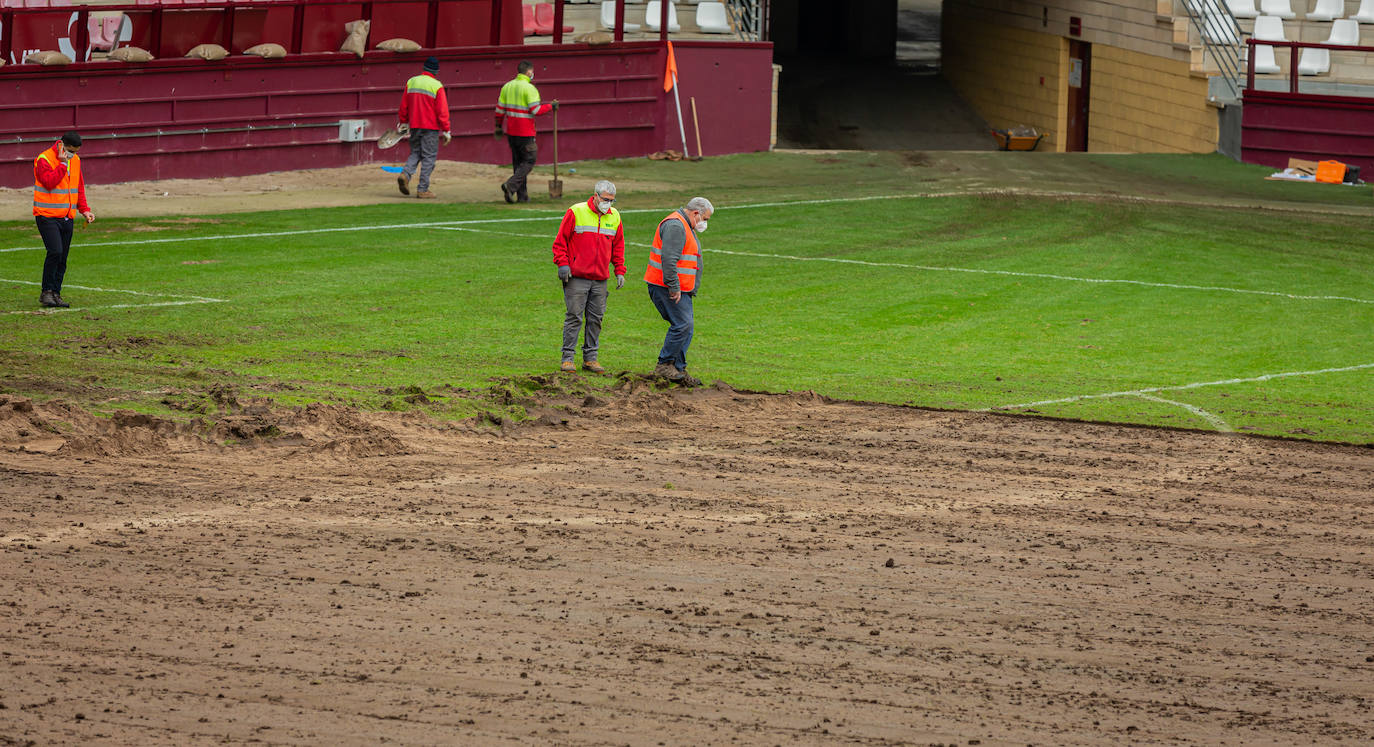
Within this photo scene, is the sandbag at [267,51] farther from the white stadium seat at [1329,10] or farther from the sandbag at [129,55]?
the white stadium seat at [1329,10]

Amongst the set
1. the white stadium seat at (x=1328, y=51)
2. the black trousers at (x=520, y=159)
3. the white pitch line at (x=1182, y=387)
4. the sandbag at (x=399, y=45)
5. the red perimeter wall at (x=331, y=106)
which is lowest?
the white pitch line at (x=1182, y=387)

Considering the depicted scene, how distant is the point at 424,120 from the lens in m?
27.8

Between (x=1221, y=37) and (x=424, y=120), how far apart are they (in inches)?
834

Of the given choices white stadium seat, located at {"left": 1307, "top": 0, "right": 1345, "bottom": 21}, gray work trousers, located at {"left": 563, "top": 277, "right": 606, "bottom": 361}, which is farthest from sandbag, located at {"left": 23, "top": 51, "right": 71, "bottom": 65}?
white stadium seat, located at {"left": 1307, "top": 0, "right": 1345, "bottom": 21}

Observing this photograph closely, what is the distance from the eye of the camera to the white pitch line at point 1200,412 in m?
14.4

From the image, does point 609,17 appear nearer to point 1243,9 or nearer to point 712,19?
point 712,19

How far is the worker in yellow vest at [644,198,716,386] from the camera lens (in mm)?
15203

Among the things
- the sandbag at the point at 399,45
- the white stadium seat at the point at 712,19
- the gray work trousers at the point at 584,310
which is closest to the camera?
the gray work trousers at the point at 584,310

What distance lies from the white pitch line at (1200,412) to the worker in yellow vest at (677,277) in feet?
15.7

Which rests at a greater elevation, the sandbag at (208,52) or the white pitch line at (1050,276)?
the sandbag at (208,52)

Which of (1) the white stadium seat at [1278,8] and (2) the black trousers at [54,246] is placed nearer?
(2) the black trousers at [54,246]

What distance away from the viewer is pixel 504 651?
325 inches

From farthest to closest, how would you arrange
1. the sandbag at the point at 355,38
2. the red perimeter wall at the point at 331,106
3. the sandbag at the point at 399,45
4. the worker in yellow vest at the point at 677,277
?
the sandbag at the point at 399,45, the sandbag at the point at 355,38, the red perimeter wall at the point at 331,106, the worker in yellow vest at the point at 677,277

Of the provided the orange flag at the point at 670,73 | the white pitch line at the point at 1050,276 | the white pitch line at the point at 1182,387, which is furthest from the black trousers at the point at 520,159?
the white pitch line at the point at 1182,387
